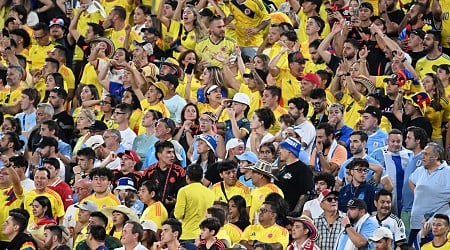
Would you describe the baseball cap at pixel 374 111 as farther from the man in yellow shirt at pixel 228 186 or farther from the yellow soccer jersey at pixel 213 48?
the yellow soccer jersey at pixel 213 48

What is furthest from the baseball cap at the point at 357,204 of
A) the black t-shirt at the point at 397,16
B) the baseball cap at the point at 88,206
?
the black t-shirt at the point at 397,16

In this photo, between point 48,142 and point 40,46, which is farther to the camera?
point 40,46

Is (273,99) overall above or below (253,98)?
above

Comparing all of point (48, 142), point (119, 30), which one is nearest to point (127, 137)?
point (48, 142)

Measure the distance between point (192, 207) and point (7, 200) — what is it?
2471mm

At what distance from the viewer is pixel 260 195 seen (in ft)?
57.5

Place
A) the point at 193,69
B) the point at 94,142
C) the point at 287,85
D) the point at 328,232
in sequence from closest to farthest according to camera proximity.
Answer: the point at 328,232
the point at 94,142
the point at 287,85
the point at 193,69

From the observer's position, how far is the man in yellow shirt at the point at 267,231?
16750mm

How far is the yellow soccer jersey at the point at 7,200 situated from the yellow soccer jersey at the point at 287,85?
4.04 meters

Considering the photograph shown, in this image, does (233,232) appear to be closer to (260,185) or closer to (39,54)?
(260,185)

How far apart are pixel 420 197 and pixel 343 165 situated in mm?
1007

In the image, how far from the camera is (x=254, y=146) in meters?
19.1

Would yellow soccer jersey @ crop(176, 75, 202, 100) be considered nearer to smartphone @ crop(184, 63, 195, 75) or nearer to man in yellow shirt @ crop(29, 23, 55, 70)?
smartphone @ crop(184, 63, 195, 75)

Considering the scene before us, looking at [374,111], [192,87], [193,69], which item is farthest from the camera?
[193,69]
